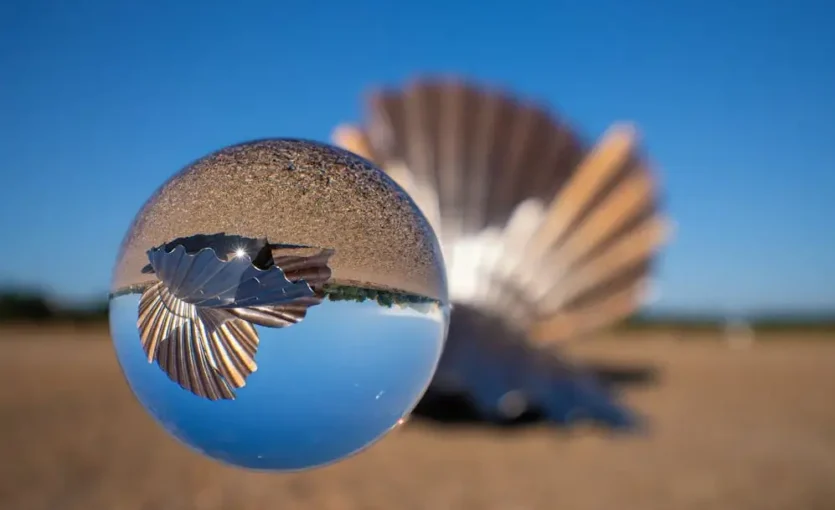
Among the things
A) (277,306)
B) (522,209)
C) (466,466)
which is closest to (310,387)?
(277,306)

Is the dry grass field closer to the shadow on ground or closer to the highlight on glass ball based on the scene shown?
the shadow on ground

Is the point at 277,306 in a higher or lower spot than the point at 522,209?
lower

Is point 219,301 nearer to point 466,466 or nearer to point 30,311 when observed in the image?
point 466,466

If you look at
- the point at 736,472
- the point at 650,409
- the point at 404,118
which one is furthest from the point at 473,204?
the point at 736,472

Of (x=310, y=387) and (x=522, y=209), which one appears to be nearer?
(x=310, y=387)

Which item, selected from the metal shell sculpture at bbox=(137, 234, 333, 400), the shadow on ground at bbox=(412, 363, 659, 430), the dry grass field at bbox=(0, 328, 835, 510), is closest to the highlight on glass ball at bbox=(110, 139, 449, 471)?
the metal shell sculpture at bbox=(137, 234, 333, 400)

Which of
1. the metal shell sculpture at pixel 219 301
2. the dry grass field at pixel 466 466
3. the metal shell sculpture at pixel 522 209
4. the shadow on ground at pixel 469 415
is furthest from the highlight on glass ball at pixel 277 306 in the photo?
the shadow on ground at pixel 469 415

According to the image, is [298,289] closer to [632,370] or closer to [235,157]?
[235,157]
